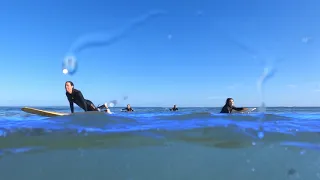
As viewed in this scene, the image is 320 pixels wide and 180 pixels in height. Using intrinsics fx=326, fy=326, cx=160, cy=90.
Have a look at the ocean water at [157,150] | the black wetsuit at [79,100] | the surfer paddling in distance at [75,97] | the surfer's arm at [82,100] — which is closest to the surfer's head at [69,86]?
the surfer paddling in distance at [75,97]

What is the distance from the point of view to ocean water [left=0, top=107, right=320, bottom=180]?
11828mm

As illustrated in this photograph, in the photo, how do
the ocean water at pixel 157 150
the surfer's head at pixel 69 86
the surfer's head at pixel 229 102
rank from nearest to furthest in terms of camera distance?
the ocean water at pixel 157 150 < the surfer's head at pixel 69 86 < the surfer's head at pixel 229 102

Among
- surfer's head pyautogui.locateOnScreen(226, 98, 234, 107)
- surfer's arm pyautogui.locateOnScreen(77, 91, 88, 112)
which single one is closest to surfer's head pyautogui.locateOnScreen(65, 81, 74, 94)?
surfer's arm pyautogui.locateOnScreen(77, 91, 88, 112)

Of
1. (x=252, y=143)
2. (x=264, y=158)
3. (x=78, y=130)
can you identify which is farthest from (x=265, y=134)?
(x=78, y=130)

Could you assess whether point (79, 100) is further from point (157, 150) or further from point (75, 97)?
point (157, 150)

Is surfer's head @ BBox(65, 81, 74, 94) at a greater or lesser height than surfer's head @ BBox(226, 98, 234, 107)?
greater

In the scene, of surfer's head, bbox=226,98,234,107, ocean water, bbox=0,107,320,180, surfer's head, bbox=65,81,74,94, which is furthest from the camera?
surfer's head, bbox=226,98,234,107

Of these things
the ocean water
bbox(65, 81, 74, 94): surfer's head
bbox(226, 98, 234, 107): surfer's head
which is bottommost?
the ocean water

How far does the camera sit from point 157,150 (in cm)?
1274

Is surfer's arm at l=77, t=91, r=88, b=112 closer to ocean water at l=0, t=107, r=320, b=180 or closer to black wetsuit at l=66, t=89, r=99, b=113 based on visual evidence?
black wetsuit at l=66, t=89, r=99, b=113

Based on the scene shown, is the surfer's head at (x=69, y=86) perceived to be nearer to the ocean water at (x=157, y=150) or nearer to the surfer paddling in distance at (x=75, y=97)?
the surfer paddling in distance at (x=75, y=97)

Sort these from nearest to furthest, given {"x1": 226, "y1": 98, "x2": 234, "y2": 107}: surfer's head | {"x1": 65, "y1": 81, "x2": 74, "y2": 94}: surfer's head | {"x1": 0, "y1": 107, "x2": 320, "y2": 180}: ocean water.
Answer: {"x1": 0, "y1": 107, "x2": 320, "y2": 180}: ocean water
{"x1": 65, "y1": 81, "x2": 74, "y2": 94}: surfer's head
{"x1": 226, "y1": 98, "x2": 234, "y2": 107}: surfer's head

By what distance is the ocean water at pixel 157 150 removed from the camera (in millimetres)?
11828

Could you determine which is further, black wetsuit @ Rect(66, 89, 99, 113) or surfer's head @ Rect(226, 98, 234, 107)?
surfer's head @ Rect(226, 98, 234, 107)
